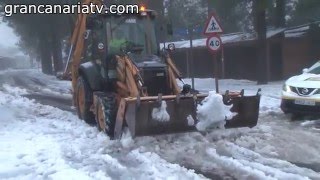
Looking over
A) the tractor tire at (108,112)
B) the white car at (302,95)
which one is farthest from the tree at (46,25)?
the tractor tire at (108,112)

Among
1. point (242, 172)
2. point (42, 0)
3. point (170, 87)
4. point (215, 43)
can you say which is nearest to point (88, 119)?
point (170, 87)

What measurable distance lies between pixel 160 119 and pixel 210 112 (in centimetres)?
90

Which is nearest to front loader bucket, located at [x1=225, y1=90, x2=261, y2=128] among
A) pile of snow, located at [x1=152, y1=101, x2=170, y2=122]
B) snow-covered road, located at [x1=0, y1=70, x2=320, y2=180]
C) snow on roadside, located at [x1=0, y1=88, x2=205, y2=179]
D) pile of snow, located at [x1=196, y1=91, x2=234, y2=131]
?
snow-covered road, located at [x1=0, y1=70, x2=320, y2=180]

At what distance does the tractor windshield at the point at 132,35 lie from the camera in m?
10.3

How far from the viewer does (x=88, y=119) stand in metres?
11.7

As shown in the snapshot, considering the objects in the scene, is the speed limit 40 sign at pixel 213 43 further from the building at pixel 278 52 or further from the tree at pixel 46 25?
the tree at pixel 46 25

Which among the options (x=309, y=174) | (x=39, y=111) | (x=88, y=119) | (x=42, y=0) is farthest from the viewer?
(x=42, y=0)

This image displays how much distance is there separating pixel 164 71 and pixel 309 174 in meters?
3.73

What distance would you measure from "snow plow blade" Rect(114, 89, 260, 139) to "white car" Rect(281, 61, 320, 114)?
244 cm

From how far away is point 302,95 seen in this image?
11.1 meters

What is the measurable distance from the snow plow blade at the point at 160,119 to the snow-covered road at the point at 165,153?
28cm

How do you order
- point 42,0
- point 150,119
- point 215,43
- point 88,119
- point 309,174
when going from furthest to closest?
1. point 42,0
2. point 215,43
3. point 88,119
4. point 150,119
5. point 309,174

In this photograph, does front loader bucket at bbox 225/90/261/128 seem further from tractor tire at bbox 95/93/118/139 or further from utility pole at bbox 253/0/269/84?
utility pole at bbox 253/0/269/84

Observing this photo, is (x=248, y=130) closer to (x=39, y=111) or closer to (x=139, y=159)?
(x=139, y=159)
